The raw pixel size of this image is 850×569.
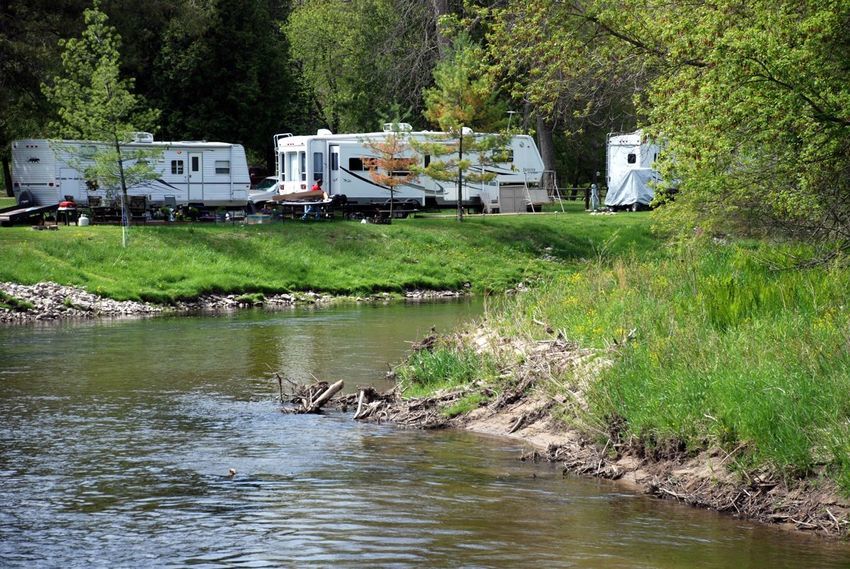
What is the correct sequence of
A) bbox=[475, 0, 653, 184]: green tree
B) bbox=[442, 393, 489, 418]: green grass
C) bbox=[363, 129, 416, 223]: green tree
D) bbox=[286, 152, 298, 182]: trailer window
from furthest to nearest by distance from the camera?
bbox=[286, 152, 298, 182]: trailer window, bbox=[363, 129, 416, 223]: green tree, bbox=[475, 0, 653, 184]: green tree, bbox=[442, 393, 489, 418]: green grass

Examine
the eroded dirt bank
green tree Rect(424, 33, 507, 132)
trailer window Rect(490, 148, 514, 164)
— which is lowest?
the eroded dirt bank

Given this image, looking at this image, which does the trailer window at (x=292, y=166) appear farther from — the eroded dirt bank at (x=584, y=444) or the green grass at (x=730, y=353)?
the eroded dirt bank at (x=584, y=444)

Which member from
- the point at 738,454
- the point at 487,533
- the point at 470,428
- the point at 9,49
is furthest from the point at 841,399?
the point at 9,49

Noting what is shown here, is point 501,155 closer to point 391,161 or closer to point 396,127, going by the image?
point 391,161

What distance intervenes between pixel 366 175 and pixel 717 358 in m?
36.1

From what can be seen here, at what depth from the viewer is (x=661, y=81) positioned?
19.6 m

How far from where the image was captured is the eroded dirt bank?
1094 centimetres

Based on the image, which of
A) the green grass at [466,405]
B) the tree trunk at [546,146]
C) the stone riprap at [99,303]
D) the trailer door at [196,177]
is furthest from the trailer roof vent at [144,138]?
the green grass at [466,405]

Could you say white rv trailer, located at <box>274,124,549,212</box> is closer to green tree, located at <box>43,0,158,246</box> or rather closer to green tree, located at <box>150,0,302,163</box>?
green tree, located at <box>150,0,302,163</box>

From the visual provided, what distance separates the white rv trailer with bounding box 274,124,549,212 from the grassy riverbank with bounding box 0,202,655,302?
10.2 feet

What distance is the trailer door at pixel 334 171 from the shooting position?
158 feet

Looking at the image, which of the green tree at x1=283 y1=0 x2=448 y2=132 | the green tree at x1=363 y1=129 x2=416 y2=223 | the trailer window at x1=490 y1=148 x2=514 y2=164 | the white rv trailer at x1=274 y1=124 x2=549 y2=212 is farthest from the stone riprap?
the green tree at x1=283 y1=0 x2=448 y2=132

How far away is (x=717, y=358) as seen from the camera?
1299 cm

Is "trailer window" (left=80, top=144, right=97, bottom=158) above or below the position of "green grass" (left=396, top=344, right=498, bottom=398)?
above
